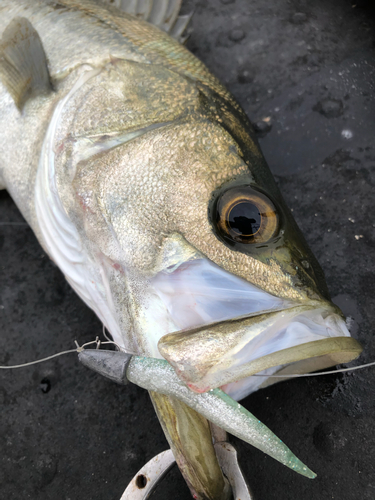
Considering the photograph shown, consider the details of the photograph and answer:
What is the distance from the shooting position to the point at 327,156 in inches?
72.4

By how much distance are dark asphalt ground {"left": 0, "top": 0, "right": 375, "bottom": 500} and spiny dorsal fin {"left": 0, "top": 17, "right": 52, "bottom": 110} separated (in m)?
0.64

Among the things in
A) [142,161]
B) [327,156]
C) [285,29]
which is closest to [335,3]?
[285,29]

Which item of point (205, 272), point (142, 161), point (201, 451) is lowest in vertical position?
point (201, 451)

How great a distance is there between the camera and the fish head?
883 millimetres

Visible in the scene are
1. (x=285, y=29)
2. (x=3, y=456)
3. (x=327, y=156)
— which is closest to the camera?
(x=3, y=456)

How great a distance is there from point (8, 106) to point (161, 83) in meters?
0.70

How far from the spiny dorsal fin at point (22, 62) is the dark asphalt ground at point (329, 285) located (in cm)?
64

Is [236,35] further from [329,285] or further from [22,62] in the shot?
[329,285]

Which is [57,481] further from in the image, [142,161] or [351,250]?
[351,250]

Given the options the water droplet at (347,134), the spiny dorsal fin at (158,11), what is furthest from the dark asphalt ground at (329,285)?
the spiny dorsal fin at (158,11)

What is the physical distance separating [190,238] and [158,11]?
52.9 inches

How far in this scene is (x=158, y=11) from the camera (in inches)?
69.8

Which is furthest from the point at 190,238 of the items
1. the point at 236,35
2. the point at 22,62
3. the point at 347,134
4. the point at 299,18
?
the point at 299,18

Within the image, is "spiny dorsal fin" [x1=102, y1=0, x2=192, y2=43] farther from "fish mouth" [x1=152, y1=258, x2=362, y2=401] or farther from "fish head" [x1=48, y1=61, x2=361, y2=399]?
"fish mouth" [x1=152, y1=258, x2=362, y2=401]
